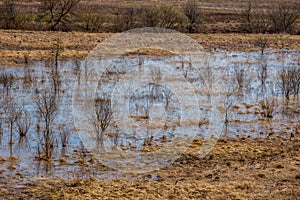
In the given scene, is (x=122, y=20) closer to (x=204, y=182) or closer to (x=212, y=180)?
(x=212, y=180)

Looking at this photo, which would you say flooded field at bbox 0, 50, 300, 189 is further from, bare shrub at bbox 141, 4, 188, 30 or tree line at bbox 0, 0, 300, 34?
bare shrub at bbox 141, 4, 188, 30

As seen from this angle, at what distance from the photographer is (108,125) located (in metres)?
17.8

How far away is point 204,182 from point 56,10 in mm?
35859

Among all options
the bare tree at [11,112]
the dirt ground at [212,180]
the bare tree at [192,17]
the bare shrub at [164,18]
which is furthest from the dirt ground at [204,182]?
the bare tree at [192,17]

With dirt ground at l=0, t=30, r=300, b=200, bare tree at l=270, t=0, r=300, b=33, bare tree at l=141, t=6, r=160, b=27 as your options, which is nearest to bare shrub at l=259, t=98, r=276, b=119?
dirt ground at l=0, t=30, r=300, b=200

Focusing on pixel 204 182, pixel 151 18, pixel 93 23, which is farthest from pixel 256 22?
pixel 204 182

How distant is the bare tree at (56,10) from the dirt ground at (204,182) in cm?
3094

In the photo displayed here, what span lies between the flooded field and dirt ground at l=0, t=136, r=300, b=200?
886mm

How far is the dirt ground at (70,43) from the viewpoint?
3191cm

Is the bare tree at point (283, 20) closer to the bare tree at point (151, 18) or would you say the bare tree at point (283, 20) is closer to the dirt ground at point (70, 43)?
the dirt ground at point (70, 43)

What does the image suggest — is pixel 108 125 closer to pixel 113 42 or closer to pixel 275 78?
pixel 275 78

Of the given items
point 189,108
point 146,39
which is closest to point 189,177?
point 189,108

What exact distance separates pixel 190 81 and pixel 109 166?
12.9 metres

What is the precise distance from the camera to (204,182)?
12.6 meters
